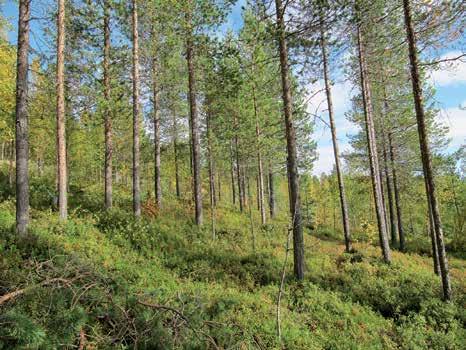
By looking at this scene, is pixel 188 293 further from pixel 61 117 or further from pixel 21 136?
pixel 61 117

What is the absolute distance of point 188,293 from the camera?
675 centimetres

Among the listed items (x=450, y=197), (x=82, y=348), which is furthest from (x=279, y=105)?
(x=450, y=197)

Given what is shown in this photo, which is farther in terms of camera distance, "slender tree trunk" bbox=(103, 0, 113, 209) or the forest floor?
"slender tree trunk" bbox=(103, 0, 113, 209)

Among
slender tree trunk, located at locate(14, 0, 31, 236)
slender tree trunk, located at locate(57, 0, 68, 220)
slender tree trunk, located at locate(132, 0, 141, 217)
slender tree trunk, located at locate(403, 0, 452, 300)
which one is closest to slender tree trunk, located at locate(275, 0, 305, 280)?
slender tree trunk, located at locate(403, 0, 452, 300)

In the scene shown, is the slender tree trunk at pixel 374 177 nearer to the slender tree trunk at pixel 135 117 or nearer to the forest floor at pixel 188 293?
the forest floor at pixel 188 293

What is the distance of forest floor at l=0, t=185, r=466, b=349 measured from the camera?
12.7 ft

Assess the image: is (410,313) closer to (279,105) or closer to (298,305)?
(298,305)

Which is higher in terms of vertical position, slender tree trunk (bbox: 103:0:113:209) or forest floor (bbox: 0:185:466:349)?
slender tree trunk (bbox: 103:0:113:209)

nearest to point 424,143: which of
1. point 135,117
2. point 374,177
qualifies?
point 374,177

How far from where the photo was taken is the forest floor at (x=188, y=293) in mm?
3871

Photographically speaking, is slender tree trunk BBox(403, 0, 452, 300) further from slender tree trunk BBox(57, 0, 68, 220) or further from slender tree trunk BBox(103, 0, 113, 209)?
slender tree trunk BBox(103, 0, 113, 209)

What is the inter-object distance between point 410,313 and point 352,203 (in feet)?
122

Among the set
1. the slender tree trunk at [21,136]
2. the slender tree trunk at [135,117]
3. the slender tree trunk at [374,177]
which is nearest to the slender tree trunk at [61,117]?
the slender tree trunk at [21,136]

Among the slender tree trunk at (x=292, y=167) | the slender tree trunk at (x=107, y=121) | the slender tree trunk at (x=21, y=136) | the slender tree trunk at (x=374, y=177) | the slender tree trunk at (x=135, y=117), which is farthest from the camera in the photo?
the slender tree trunk at (x=107, y=121)
